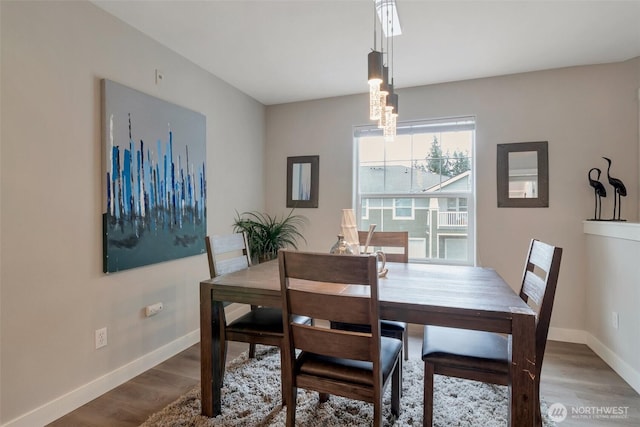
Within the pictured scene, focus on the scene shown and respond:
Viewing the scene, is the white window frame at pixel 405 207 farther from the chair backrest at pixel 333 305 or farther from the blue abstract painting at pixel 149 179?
the chair backrest at pixel 333 305

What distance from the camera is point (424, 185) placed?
10.9ft

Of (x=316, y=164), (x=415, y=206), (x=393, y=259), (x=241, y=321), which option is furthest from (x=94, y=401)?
(x=415, y=206)

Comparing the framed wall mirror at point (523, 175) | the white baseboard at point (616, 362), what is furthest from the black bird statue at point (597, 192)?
the white baseboard at point (616, 362)

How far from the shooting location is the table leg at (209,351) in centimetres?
172

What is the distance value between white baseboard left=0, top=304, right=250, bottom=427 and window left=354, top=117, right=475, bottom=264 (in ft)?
6.95

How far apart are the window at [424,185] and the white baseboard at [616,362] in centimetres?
110

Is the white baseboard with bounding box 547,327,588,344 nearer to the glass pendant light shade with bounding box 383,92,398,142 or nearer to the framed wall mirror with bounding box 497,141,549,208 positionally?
the framed wall mirror with bounding box 497,141,549,208

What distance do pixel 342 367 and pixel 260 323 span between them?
0.70 meters

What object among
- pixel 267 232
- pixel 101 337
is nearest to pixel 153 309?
pixel 101 337

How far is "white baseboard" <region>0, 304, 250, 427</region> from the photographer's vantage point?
1.67 m

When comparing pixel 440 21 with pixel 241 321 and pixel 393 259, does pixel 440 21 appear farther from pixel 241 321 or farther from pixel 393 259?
pixel 241 321

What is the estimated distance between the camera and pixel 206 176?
2889 millimetres

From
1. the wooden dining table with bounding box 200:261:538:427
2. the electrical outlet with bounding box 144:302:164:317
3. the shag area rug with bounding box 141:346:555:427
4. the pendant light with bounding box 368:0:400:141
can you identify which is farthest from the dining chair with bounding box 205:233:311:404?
the pendant light with bounding box 368:0:400:141

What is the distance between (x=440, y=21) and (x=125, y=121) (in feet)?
7.06
